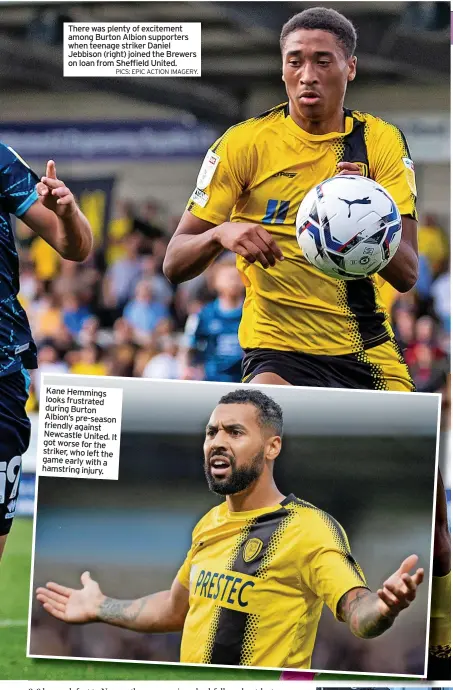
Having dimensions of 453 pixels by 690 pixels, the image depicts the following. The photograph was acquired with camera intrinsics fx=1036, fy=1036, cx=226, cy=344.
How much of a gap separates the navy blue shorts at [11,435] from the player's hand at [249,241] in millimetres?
1034

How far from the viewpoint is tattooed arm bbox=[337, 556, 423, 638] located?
4.00 metres

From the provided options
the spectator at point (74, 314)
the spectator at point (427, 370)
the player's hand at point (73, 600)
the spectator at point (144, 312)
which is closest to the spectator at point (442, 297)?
the spectator at point (427, 370)

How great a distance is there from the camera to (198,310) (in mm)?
6219

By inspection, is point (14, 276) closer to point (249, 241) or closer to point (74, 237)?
point (74, 237)

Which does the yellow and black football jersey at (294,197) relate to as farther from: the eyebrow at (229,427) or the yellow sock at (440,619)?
the yellow sock at (440,619)

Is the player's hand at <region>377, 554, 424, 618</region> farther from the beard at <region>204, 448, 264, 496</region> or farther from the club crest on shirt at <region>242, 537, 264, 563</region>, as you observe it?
the beard at <region>204, 448, 264, 496</region>

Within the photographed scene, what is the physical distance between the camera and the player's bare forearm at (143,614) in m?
4.35

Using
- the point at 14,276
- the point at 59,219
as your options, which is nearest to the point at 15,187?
the point at 59,219

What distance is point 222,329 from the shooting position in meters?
5.45

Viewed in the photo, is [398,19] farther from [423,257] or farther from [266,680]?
[266,680]

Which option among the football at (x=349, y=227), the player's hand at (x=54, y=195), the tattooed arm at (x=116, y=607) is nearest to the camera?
the football at (x=349, y=227)

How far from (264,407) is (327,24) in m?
1.59

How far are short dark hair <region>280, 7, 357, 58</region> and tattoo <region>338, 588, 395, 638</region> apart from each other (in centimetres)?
220
